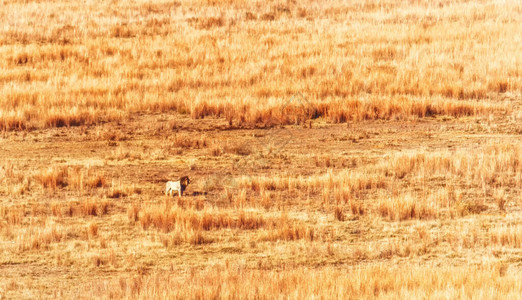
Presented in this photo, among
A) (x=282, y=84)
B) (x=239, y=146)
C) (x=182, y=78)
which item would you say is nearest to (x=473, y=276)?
(x=239, y=146)

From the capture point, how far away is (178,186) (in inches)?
435

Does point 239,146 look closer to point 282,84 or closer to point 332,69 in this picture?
point 282,84

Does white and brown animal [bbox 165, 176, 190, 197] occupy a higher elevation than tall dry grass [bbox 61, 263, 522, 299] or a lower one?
higher

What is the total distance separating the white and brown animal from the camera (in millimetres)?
11055

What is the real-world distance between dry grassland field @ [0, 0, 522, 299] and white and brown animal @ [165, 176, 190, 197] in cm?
18

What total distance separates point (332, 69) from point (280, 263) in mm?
12039

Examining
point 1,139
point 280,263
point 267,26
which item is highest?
point 267,26

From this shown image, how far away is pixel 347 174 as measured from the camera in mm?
11852

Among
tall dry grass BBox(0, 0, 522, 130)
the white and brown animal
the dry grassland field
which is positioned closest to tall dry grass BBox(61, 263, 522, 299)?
the dry grassland field

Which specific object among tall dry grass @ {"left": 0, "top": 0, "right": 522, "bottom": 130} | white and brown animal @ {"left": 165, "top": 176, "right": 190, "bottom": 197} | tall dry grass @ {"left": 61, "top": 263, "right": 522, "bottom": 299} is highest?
tall dry grass @ {"left": 0, "top": 0, "right": 522, "bottom": 130}

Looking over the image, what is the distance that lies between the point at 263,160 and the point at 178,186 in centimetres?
250

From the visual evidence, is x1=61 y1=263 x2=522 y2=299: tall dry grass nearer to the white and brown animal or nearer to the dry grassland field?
the dry grassland field

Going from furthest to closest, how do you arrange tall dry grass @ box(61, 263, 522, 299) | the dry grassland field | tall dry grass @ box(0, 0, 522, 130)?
tall dry grass @ box(0, 0, 522, 130)
the dry grassland field
tall dry grass @ box(61, 263, 522, 299)

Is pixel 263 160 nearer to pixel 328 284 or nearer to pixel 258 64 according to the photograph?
pixel 328 284
